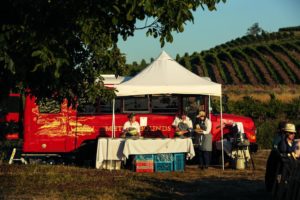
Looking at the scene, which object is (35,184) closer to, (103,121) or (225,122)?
(103,121)

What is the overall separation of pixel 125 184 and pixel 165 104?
19.6 feet

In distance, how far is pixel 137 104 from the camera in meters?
18.7

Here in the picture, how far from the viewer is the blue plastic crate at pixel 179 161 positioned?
16.6 meters

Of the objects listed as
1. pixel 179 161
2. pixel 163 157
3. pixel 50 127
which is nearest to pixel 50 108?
pixel 50 127

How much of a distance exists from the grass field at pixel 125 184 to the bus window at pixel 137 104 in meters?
2.55

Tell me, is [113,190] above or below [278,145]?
below

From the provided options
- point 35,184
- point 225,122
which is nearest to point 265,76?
point 225,122

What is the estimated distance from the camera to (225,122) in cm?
1900

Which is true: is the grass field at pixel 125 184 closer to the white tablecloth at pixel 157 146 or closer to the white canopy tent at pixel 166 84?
the white tablecloth at pixel 157 146

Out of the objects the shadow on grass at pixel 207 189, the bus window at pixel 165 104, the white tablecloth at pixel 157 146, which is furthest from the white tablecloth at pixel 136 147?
the bus window at pixel 165 104

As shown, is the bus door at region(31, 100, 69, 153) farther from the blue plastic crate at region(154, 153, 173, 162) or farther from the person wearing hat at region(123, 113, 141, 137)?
the blue plastic crate at region(154, 153, 173, 162)

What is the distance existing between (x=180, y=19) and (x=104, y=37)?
1.84m

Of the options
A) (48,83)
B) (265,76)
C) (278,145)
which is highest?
(265,76)

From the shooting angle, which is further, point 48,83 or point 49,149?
point 49,149
